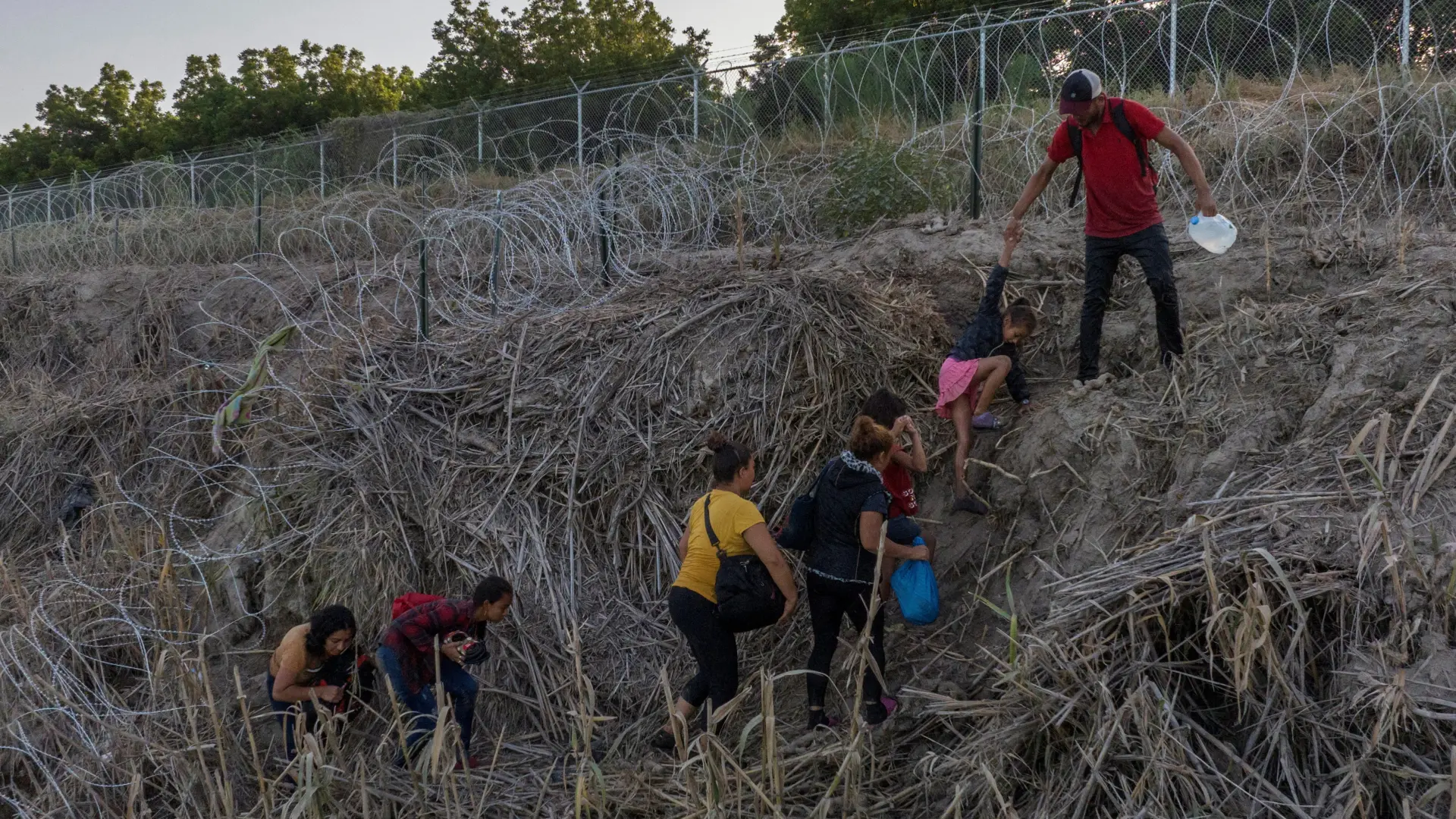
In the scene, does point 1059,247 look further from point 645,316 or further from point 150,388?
point 150,388

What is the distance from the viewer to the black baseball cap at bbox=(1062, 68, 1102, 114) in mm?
5098

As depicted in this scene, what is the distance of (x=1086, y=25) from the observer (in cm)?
1097

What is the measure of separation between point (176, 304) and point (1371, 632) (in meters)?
10.2

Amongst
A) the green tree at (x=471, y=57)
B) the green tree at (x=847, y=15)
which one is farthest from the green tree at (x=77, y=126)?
the green tree at (x=847, y=15)

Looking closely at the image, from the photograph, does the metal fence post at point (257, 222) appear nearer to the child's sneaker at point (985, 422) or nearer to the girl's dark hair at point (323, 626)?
the girl's dark hair at point (323, 626)

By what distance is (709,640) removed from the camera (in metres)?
4.67

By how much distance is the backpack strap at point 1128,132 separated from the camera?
527 centimetres

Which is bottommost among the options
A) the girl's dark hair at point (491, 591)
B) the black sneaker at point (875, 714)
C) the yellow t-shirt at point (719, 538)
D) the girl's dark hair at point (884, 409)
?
the black sneaker at point (875, 714)

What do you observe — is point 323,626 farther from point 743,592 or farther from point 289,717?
point 743,592

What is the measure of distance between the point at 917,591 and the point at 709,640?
87cm

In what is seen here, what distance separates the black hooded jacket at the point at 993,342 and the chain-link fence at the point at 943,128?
2.46 m

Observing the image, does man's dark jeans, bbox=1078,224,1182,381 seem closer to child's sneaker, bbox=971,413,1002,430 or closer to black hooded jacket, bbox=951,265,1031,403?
black hooded jacket, bbox=951,265,1031,403

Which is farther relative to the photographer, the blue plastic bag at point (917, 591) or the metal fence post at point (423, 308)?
the metal fence post at point (423, 308)

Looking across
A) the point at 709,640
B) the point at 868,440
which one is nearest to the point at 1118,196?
the point at 868,440
